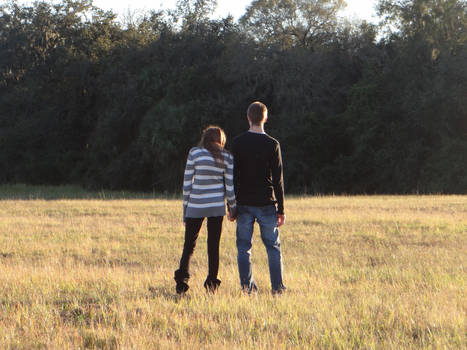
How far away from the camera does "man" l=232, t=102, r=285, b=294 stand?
6.43 meters

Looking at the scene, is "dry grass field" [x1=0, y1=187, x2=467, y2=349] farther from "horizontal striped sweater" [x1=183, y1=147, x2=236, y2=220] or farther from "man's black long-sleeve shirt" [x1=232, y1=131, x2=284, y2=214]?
"man's black long-sleeve shirt" [x1=232, y1=131, x2=284, y2=214]

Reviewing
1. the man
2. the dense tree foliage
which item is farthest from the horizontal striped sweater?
the dense tree foliage

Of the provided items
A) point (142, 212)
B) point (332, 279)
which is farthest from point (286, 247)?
point (142, 212)

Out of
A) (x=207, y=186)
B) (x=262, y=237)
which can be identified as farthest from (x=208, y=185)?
(x=262, y=237)

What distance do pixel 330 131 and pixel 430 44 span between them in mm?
6338

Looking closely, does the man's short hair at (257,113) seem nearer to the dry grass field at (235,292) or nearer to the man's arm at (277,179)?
the man's arm at (277,179)

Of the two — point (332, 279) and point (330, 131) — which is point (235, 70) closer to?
point (330, 131)

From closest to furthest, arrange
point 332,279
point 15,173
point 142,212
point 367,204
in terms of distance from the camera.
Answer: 1. point 332,279
2. point 142,212
3. point 367,204
4. point 15,173

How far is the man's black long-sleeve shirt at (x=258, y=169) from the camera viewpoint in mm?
6418

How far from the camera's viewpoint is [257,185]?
21.2 feet

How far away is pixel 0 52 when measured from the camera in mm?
41281

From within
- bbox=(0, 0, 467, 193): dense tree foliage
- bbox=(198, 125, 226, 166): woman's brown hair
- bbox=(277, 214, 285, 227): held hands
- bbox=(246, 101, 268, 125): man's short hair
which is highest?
bbox=(0, 0, 467, 193): dense tree foliage

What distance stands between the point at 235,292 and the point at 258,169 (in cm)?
140

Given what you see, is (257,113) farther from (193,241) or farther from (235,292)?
(235,292)
